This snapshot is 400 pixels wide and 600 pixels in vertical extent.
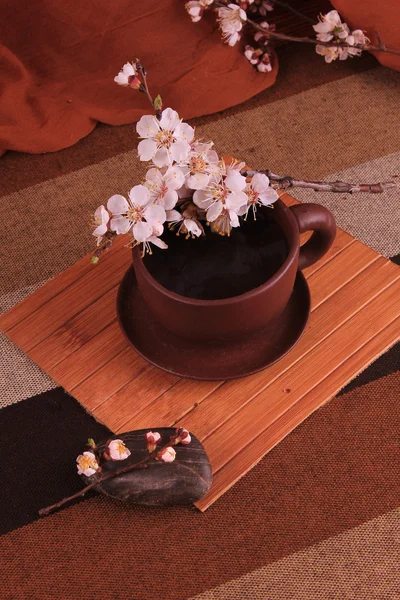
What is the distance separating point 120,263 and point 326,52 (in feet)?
1.69

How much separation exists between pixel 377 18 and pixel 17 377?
2.32ft

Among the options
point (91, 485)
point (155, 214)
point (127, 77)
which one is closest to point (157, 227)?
point (155, 214)

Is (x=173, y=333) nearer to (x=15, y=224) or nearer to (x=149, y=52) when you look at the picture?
(x=15, y=224)

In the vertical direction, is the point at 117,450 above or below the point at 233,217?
below

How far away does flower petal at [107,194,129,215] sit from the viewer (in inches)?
22.4

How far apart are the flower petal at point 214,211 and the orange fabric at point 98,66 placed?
54cm

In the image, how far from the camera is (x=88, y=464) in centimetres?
63

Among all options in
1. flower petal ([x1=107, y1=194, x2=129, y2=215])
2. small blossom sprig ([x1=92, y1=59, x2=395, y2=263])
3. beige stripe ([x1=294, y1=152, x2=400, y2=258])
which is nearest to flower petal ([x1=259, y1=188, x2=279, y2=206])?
small blossom sprig ([x1=92, y1=59, x2=395, y2=263])

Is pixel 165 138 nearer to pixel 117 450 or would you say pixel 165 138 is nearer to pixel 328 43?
pixel 117 450

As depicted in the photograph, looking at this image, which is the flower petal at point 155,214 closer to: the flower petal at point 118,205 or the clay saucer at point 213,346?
the flower petal at point 118,205

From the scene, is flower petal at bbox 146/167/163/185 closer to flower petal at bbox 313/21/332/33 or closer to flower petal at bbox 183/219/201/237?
flower petal at bbox 183/219/201/237

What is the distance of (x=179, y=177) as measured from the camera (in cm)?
56

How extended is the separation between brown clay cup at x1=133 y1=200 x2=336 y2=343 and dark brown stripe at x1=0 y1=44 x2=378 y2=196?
0.47 metres

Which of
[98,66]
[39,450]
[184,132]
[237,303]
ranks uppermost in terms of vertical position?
[184,132]
